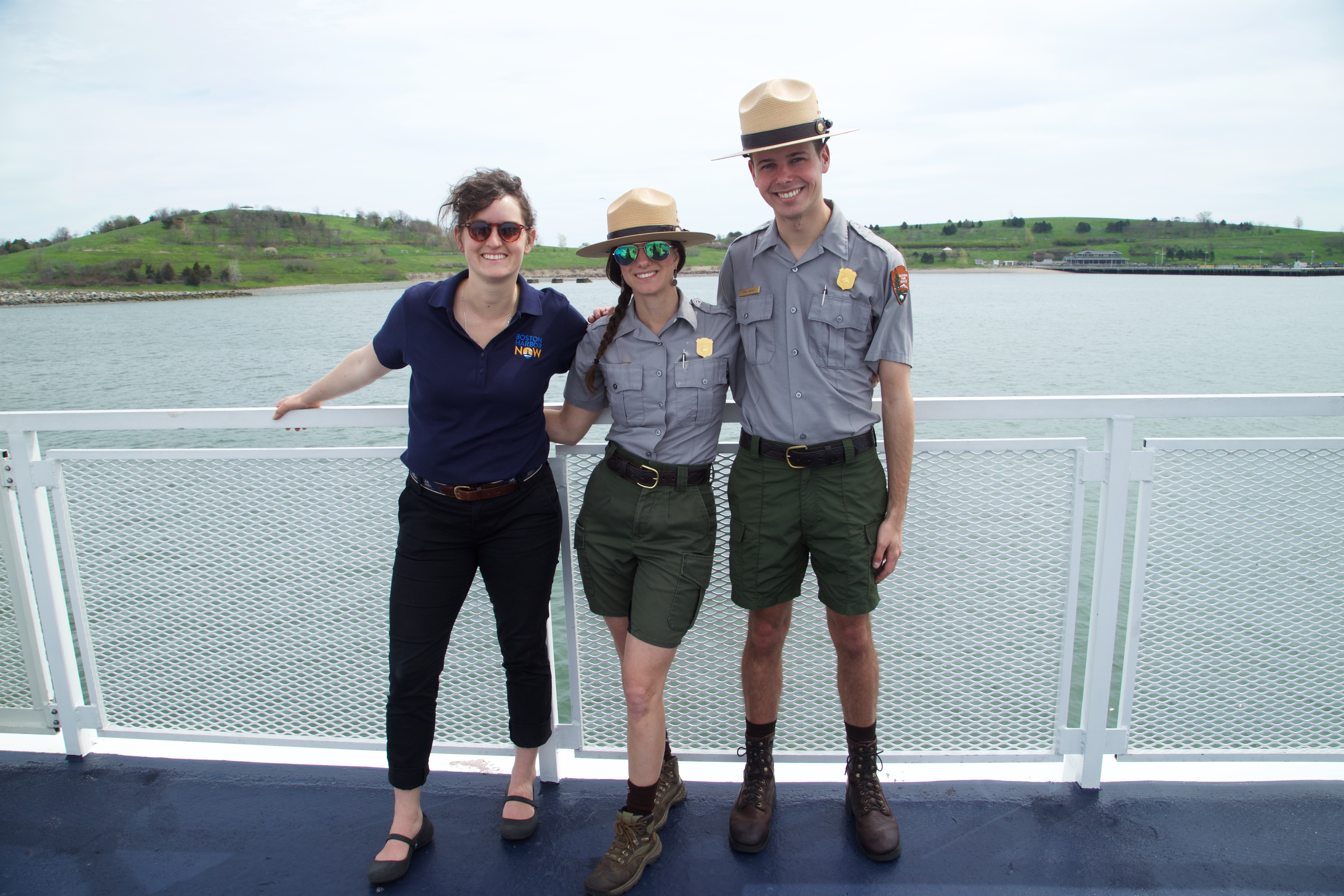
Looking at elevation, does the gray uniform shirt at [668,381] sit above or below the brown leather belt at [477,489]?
above

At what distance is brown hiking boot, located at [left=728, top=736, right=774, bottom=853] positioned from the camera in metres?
2.00

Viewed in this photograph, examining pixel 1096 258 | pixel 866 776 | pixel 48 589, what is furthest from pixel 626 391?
pixel 1096 258

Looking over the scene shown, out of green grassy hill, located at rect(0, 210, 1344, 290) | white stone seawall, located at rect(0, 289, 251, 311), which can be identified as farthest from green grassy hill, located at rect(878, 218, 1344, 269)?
white stone seawall, located at rect(0, 289, 251, 311)

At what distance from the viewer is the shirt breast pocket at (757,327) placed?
1.95 metres

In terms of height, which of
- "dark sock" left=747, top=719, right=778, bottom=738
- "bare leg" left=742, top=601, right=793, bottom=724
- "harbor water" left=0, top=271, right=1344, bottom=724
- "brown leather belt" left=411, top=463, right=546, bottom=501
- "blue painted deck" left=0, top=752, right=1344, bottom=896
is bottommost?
"harbor water" left=0, top=271, right=1344, bottom=724

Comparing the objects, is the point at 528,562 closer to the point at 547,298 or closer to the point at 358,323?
the point at 547,298

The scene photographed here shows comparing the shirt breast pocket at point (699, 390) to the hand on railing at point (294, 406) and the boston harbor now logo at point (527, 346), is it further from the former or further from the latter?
the hand on railing at point (294, 406)

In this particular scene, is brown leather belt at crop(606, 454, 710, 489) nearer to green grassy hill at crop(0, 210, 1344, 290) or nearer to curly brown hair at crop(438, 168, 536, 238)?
curly brown hair at crop(438, 168, 536, 238)

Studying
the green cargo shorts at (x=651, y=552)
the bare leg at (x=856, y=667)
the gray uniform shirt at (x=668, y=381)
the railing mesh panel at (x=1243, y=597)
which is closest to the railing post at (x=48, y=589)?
the green cargo shorts at (x=651, y=552)

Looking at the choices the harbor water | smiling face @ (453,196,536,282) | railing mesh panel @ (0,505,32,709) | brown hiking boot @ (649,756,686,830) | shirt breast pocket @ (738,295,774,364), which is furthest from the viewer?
the harbor water

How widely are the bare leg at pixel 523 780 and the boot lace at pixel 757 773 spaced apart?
0.56 meters

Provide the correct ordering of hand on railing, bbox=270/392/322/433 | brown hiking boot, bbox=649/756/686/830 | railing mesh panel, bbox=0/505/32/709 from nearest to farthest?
brown hiking boot, bbox=649/756/686/830 → hand on railing, bbox=270/392/322/433 → railing mesh panel, bbox=0/505/32/709

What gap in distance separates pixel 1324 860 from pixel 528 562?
6.62 ft

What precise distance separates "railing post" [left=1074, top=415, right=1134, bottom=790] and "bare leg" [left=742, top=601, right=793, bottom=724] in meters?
0.78
